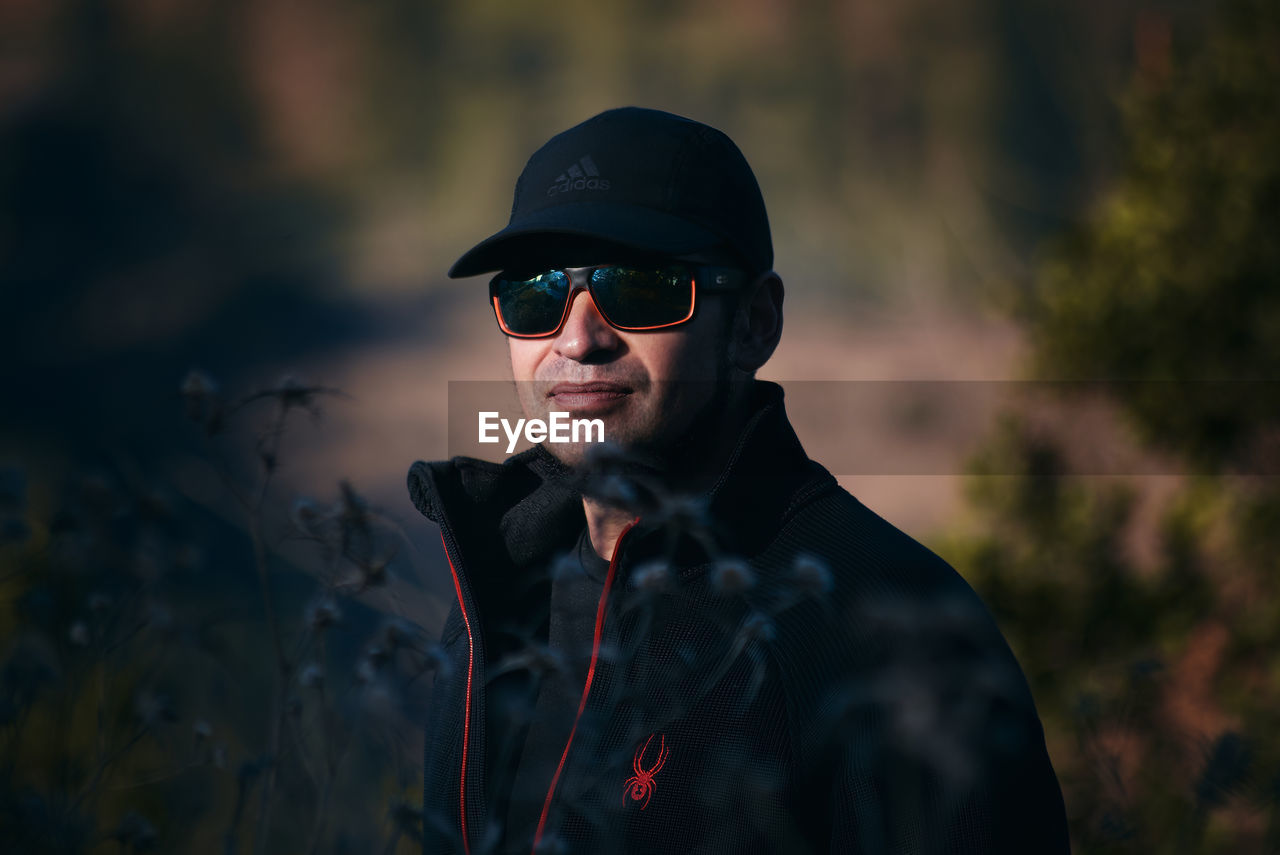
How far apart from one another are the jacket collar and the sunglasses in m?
0.24

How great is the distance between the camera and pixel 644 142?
2254 millimetres

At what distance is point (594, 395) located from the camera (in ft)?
6.84

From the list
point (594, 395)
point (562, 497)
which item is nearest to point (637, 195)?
Answer: point (594, 395)

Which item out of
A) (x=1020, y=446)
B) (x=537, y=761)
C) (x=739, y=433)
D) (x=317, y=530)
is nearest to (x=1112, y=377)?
(x=1020, y=446)

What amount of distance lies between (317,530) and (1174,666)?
539 centimetres

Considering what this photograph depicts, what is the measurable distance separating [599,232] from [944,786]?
1.10 m

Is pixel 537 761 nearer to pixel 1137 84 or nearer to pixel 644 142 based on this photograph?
pixel 644 142

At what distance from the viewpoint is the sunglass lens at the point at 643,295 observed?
6.93 ft

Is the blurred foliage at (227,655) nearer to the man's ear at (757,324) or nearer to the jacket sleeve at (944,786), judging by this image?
the jacket sleeve at (944,786)

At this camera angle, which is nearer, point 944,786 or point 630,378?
point 944,786

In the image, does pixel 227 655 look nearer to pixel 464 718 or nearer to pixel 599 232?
pixel 464 718

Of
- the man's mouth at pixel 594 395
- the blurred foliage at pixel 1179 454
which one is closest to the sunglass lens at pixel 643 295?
the man's mouth at pixel 594 395

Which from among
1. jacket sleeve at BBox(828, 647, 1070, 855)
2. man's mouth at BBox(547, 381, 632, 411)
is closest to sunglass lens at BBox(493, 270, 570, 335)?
man's mouth at BBox(547, 381, 632, 411)

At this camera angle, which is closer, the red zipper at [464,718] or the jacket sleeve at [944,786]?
the jacket sleeve at [944,786]
